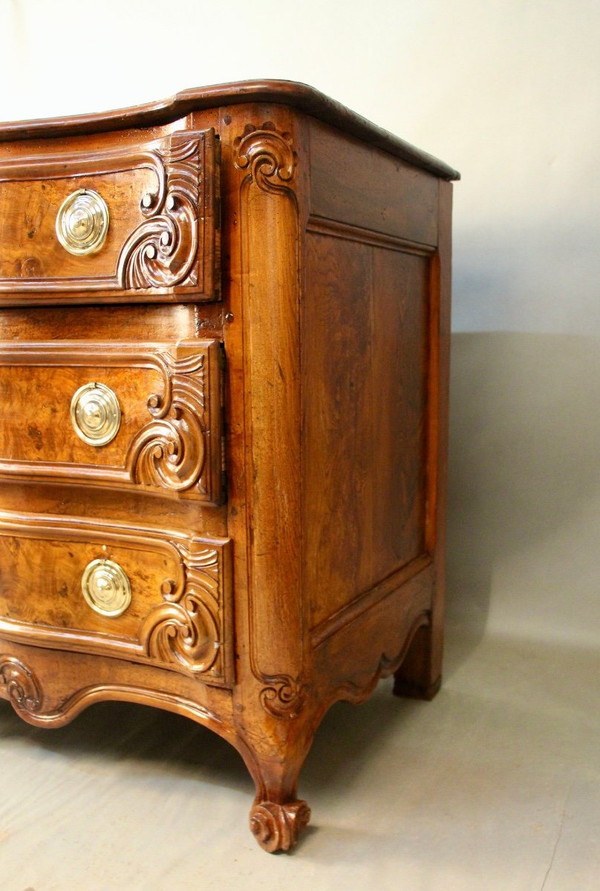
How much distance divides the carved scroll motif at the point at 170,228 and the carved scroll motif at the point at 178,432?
4.3 inches

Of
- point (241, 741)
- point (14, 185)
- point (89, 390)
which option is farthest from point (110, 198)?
point (241, 741)

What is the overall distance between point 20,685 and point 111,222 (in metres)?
0.70

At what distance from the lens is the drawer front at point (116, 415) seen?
45.4 inches

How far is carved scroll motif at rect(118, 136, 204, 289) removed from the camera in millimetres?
1120

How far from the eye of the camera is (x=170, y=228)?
3.75 ft

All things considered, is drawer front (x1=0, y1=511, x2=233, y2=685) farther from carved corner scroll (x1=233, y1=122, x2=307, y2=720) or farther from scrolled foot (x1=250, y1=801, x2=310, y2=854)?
scrolled foot (x1=250, y1=801, x2=310, y2=854)

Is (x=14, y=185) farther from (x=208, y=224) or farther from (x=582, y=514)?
(x=582, y=514)

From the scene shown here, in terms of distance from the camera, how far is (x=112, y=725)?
1.57 m

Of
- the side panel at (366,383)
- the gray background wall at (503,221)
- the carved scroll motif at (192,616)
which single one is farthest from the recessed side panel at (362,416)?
the gray background wall at (503,221)

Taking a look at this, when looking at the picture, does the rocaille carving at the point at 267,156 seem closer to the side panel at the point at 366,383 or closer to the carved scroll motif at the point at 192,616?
the side panel at the point at 366,383

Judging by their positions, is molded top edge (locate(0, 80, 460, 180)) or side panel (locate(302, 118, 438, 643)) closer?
molded top edge (locate(0, 80, 460, 180))

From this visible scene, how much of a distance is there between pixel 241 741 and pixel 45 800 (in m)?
0.33

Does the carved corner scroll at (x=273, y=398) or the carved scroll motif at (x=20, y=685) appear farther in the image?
the carved scroll motif at (x=20, y=685)

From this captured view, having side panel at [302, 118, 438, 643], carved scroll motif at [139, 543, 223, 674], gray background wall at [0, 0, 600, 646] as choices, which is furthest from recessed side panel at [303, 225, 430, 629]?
gray background wall at [0, 0, 600, 646]
